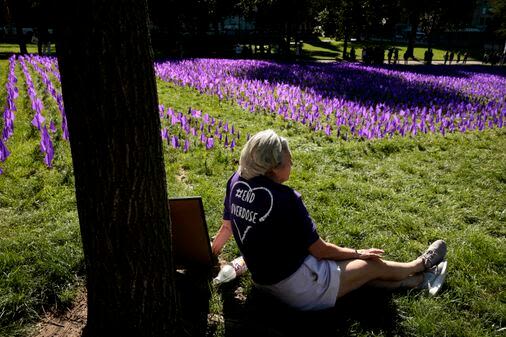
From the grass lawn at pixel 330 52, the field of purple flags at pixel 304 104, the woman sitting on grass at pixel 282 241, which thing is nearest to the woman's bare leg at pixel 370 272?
the woman sitting on grass at pixel 282 241

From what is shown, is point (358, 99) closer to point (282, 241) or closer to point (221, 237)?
point (221, 237)

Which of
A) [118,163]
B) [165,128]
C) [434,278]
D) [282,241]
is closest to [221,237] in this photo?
[282,241]

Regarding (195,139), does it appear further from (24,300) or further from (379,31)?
(379,31)

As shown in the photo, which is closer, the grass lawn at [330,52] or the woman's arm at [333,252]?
the woman's arm at [333,252]

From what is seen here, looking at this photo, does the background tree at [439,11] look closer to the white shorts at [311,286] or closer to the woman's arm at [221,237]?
the woman's arm at [221,237]

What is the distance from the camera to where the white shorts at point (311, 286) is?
292 cm

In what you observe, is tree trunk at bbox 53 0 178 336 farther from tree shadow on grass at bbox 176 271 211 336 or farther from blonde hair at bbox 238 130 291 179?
blonde hair at bbox 238 130 291 179

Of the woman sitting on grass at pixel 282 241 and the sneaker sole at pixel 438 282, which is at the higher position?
the woman sitting on grass at pixel 282 241

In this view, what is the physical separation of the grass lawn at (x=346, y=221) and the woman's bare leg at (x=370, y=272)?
0.17 m

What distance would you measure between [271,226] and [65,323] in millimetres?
1797

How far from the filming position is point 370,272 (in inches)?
127

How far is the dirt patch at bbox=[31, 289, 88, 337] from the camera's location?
2.93 metres

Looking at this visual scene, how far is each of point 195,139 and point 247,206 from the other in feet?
16.3

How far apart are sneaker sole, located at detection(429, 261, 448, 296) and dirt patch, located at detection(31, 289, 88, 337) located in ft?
9.58
